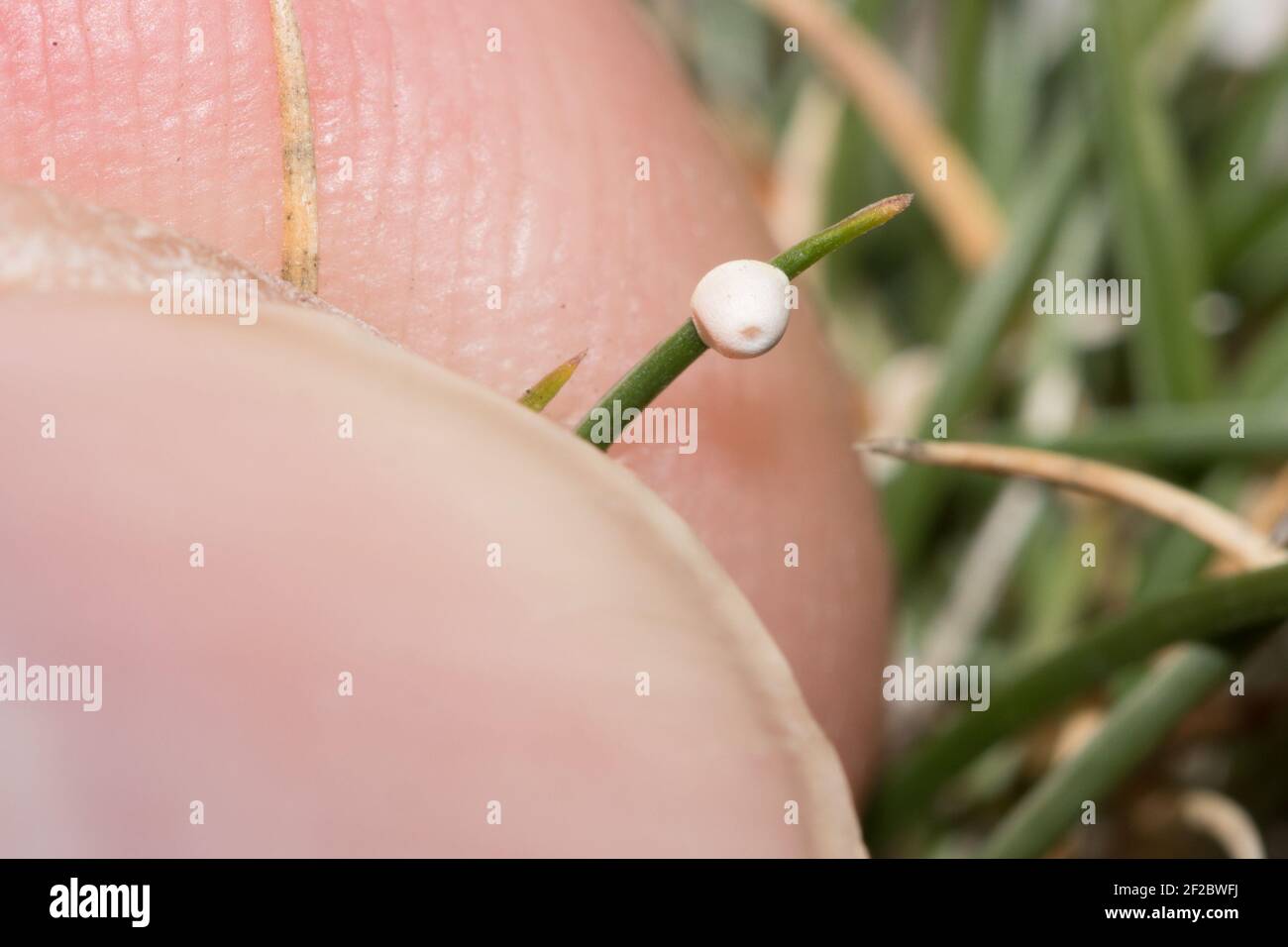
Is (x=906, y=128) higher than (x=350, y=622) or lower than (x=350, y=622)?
higher

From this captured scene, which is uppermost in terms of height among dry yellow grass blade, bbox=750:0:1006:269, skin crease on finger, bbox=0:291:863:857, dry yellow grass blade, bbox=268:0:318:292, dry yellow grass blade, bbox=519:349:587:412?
dry yellow grass blade, bbox=750:0:1006:269

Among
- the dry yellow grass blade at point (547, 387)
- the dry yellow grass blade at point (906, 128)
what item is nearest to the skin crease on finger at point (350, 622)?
the dry yellow grass blade at point (547, 387)

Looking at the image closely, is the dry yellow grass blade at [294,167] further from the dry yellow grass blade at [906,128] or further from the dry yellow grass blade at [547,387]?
the dry yellow grass blade at [906,128]

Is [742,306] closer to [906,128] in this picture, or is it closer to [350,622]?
[350,622]

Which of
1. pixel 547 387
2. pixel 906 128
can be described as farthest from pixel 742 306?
pixel 906 128

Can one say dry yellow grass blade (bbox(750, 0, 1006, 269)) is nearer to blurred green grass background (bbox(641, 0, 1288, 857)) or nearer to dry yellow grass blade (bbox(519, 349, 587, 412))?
blurred green grass background (bbox(641, 0, 1288, 857))

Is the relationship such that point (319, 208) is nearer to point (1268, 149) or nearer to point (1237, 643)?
point (1237, 643)

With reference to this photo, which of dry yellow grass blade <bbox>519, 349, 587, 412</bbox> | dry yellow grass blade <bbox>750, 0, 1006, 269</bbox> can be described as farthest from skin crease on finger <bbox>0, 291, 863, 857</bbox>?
dry yellow grass blade <bbox>750, 0, 1006, 269</bbox>
